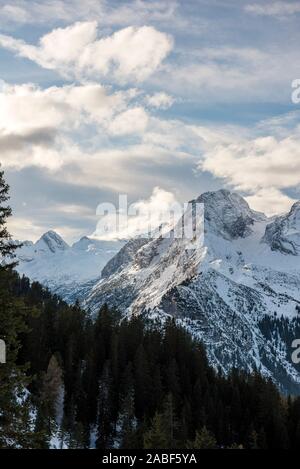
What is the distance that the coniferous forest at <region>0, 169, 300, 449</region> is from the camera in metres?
83.4

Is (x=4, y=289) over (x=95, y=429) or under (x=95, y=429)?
over

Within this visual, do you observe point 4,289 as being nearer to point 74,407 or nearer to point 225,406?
point 74,407

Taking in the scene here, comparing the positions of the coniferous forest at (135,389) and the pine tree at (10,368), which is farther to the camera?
the coniferous forest at (135,389)

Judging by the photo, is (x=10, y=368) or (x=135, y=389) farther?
(x=135, y=389)

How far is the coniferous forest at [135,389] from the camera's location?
8338cm

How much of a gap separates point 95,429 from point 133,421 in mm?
7599

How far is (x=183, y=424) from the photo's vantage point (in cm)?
8131

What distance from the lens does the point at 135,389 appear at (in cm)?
9950

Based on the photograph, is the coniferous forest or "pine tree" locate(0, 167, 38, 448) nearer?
"pine tree" locate(0, 167, 38, 448)

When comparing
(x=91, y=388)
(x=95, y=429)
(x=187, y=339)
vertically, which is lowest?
(x=95, y=429)
